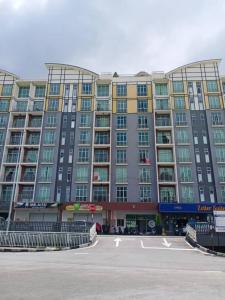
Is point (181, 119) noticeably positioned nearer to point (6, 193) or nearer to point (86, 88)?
point (86, 88)

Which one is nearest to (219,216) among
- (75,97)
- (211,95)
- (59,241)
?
(59,241)

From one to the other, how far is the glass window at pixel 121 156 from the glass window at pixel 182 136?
9448 mm

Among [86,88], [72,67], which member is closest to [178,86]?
[86,88]

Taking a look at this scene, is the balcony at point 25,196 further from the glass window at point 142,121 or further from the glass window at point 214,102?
the glass window at point 214,102

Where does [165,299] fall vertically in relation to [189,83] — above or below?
below

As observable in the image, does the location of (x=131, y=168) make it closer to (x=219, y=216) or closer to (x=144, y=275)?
(x=219, y=216)

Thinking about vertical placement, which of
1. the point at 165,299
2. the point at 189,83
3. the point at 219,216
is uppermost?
the point at 189,83

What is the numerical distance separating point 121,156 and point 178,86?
17792mm

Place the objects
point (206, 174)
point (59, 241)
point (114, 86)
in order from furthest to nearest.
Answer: point (114, 86)
point (206, 174)
point (59, 241)

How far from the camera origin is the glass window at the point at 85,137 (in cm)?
4731

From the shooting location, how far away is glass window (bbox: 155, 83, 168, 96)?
5040 cm

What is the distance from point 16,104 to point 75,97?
1151 cm

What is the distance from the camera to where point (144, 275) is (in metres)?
8.87

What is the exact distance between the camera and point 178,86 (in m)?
50.2
